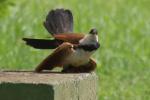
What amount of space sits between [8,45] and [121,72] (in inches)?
57.7

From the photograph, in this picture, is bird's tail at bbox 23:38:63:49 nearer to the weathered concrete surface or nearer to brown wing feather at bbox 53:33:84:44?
brown wing feather at bbox 53:33:84:44

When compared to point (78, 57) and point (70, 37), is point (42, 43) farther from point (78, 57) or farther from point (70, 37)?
point (78, 57)

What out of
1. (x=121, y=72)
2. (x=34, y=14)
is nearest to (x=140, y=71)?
(x=121, y=72)

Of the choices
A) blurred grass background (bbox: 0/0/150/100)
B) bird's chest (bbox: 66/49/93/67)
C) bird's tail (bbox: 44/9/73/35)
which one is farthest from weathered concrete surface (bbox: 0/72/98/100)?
blurred grass background (bbox: 0/0/150/100)

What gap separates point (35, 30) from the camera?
10.2 m

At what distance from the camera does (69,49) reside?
4980mm

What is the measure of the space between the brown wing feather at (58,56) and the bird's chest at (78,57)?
34mm

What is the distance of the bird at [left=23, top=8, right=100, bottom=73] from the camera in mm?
4988

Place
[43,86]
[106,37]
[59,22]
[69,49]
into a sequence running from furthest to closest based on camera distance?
1. [106,37]
2. [59,22]
3. [69,49]
4. [43,86]

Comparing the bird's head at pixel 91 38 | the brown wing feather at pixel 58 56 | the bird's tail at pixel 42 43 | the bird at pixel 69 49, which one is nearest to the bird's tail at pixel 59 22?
the bird at pixel 69 49

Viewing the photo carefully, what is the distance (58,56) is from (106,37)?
5.57 metres

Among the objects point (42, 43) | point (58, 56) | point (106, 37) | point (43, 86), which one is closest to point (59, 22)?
point (42, 43)

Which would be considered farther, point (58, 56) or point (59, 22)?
point (59, 22)

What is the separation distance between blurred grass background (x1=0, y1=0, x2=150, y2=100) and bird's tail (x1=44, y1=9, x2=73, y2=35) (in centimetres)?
187
